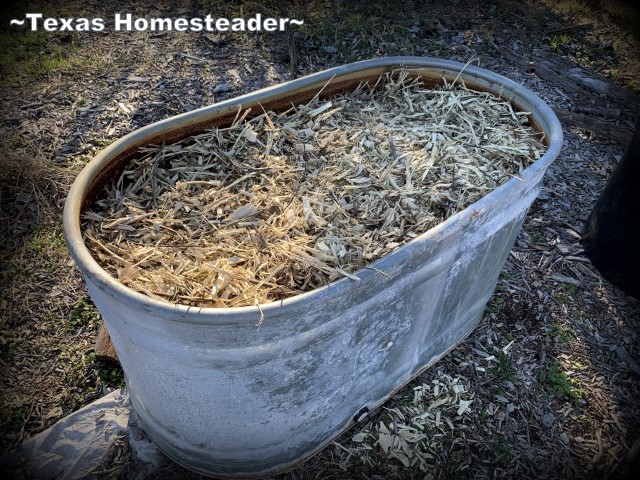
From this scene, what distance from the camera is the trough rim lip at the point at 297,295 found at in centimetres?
155

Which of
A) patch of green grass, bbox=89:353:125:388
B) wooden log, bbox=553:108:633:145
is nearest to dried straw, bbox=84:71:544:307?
patch of green grass, bbox=89:353:125:388

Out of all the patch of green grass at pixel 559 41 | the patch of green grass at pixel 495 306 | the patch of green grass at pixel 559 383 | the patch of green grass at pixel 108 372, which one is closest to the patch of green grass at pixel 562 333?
the patch of green grass at pixel 559 383

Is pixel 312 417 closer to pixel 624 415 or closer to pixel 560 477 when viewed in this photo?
pixel 560 477

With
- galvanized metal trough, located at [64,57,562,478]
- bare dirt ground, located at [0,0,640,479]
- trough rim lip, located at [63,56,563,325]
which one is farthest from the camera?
bare dirt ground, located at [0,0,640,479]

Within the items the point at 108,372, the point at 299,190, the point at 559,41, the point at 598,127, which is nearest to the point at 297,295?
the point at 299,190

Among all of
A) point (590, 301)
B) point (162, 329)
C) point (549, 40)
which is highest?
point (549, 40)

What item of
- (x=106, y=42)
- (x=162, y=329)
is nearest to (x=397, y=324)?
(x=162, y=329)

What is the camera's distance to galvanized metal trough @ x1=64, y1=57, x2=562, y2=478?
1655 millimetres

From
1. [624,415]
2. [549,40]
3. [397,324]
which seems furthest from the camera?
[549,40]

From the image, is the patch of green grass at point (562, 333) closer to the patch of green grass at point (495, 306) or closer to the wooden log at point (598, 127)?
the patch of green grass at point (495, 306)

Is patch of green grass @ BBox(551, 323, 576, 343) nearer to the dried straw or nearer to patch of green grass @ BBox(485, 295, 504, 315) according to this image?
patch of green grass @ BBox(485, 295, 504, 315)

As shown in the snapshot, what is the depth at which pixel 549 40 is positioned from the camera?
5223 millimetres

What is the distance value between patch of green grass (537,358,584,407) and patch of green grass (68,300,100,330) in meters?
2.47

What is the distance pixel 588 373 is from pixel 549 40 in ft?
12.0
